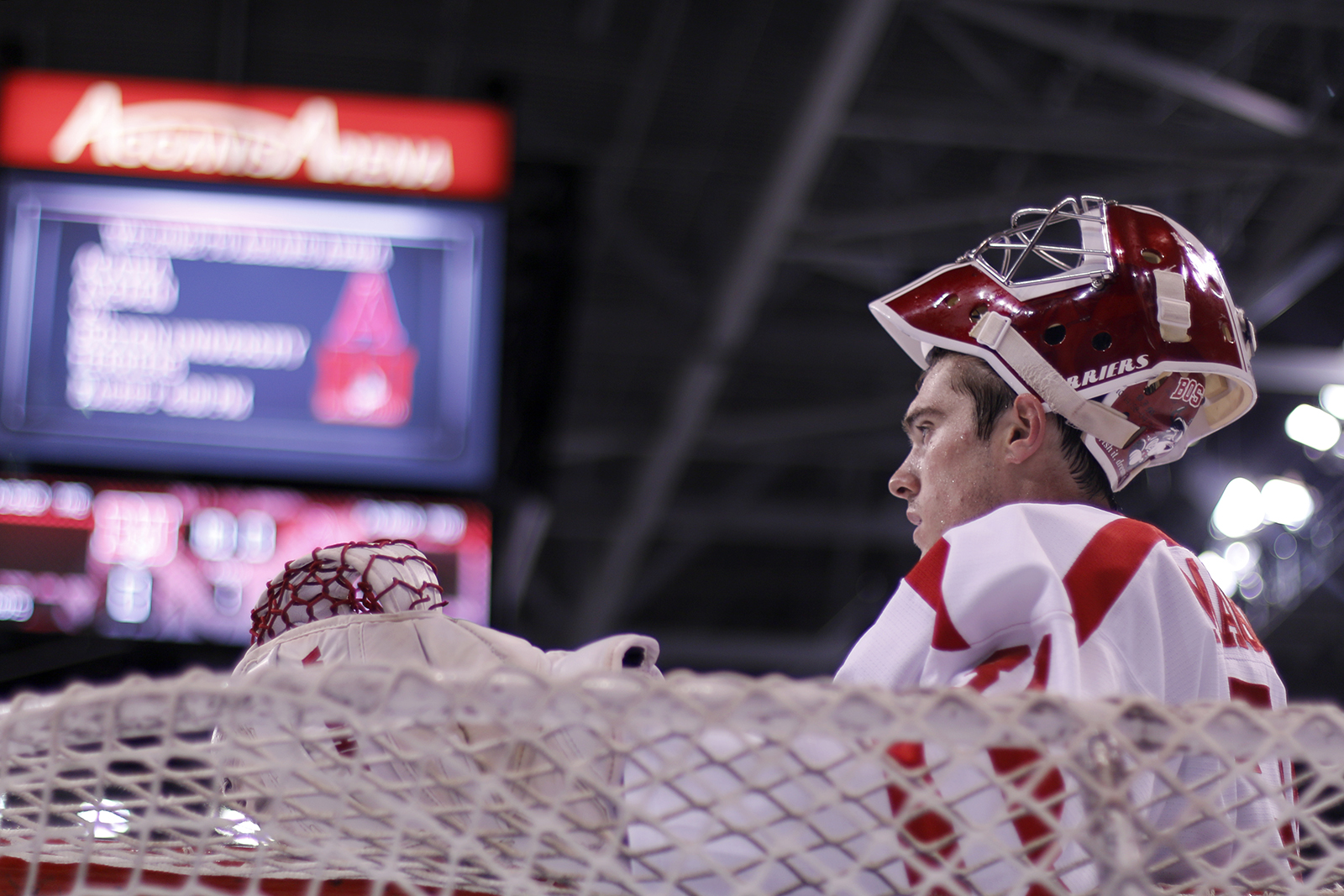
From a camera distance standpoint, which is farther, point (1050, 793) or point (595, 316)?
point (595, 316)

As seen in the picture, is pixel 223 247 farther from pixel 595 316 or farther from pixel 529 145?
pixel 595 316

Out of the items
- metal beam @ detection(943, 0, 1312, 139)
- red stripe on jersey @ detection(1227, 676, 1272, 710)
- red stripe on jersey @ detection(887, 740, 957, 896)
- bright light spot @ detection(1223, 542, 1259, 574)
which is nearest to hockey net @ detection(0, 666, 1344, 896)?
red stripe on jersey @ detection(887, 740, 957, 896)

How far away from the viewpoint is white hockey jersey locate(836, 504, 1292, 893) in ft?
3.88

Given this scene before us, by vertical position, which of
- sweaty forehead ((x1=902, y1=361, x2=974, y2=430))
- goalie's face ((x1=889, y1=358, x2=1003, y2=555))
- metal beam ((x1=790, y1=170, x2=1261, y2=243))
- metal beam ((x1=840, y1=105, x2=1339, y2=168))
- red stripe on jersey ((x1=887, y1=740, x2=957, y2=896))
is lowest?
red stripe on jersey ((x1=887, y1=740, x2=957, y2=896))

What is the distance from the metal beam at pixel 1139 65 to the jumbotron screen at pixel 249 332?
2.71 metres

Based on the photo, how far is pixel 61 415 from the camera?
399 cm

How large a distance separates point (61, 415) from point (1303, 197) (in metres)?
5.81

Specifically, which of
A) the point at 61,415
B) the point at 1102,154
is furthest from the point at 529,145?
the point at 61,415

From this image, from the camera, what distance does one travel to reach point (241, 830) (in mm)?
1223

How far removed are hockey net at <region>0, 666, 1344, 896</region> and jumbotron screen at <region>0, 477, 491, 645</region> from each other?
9.34ft

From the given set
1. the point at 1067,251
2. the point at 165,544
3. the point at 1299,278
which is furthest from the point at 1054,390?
the point at 1299,278

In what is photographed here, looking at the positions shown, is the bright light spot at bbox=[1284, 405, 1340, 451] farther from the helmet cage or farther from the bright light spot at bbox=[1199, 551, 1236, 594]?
the helmet cage

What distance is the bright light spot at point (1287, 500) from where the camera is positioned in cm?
859

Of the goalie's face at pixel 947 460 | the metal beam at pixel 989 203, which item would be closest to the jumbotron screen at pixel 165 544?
the goalie's face at pixel 947 460
